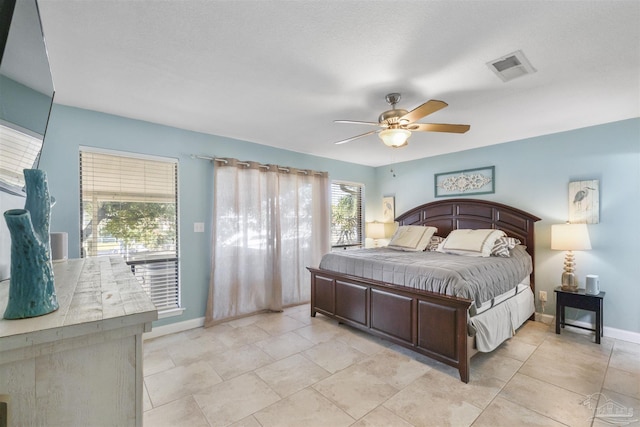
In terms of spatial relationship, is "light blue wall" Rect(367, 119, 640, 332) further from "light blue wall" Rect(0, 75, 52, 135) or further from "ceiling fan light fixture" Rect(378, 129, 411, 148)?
"light blue wall" Rect(0, 75, 52, 135)

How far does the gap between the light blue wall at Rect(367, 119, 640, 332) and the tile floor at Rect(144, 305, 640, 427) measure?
62 centimetres

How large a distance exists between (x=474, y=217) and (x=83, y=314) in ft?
Result: 14.8

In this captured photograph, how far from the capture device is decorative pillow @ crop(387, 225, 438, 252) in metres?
4.17

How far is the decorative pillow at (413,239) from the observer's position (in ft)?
13.7

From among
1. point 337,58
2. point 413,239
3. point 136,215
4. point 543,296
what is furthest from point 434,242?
point 136,215

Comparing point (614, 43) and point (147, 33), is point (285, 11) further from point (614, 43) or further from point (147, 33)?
point (614, 43)

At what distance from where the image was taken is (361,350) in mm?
2842

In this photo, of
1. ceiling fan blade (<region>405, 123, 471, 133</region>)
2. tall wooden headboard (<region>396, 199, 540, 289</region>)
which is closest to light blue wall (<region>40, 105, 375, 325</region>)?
tall wooden headboard (<region>396, 199, 540, 289</region>)

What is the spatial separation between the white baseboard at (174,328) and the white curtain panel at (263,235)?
0.41ft

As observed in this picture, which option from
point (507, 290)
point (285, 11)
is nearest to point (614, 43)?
point (285, 11)

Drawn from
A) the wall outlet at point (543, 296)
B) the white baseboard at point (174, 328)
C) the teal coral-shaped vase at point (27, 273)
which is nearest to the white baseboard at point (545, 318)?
the wall outlet at point (543, 296)

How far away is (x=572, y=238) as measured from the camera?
3.10 metres

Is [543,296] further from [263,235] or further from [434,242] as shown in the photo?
[263,235]

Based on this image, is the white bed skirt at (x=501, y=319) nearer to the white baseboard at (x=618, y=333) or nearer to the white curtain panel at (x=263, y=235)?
the white baseboard at (x=618, y=333)
